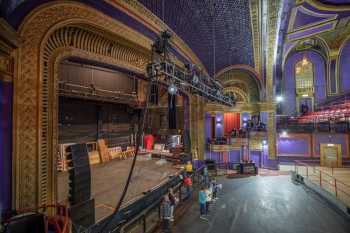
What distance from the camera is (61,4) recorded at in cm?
399

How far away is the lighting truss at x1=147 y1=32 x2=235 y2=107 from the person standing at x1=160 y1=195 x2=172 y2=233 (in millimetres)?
3774

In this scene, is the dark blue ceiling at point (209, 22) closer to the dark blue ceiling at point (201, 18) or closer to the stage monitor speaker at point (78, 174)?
the dark blue ceiling at point (201, 18)

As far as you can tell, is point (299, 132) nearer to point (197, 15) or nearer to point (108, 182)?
point (197, 15)

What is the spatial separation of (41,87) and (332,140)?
19.3 m

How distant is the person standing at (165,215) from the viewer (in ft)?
17.2

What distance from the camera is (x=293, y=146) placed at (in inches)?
616

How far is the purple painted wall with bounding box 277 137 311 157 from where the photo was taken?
15.3 m

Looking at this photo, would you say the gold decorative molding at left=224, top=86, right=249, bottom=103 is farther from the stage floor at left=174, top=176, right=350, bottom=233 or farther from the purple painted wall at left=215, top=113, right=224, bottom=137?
the stage floor at left=174, top=176, right=350, bottom=233

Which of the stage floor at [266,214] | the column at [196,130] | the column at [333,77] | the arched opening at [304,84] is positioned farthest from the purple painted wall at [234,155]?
the column at [333,77]

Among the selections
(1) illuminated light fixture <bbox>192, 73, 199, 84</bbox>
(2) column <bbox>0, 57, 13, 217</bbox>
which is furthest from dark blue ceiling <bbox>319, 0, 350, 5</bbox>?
(2) column <bbox>0, 57, 13, 217</bbox>

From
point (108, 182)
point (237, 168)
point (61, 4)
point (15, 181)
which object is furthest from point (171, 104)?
point (15, 181)

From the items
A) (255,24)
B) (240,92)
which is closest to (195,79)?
(255,24)

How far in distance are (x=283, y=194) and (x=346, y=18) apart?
1319 cm

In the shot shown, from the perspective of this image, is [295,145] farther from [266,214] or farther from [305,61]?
[266,214]
